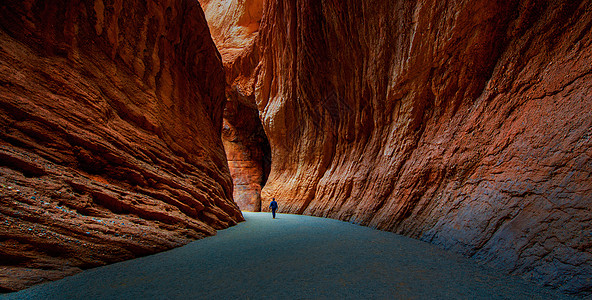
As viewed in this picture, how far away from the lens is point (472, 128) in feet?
11.7

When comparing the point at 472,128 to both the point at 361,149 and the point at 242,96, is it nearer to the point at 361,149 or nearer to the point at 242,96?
the point at 361,149

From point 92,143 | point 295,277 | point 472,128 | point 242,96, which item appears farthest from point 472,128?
point 242,96

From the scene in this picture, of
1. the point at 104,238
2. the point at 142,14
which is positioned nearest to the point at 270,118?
the point at 142,14

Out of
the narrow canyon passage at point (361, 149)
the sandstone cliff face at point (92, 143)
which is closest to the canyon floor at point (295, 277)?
the narrow canyon passage at point (361, 149)

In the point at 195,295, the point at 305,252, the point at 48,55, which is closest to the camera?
the point at 195,295

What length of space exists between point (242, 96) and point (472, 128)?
620 inches

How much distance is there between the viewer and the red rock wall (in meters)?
2.09

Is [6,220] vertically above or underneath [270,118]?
underneath

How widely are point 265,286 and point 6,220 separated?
242 centimetres

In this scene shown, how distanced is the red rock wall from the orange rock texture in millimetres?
15

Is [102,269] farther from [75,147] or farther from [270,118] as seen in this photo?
[270,118]

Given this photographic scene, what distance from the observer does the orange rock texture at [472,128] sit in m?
2.09

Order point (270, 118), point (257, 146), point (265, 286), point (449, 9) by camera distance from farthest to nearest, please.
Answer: point (257, 146) → point (270, 118) → point (449, 9) → point (265, 286)

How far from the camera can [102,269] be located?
7.21ft
